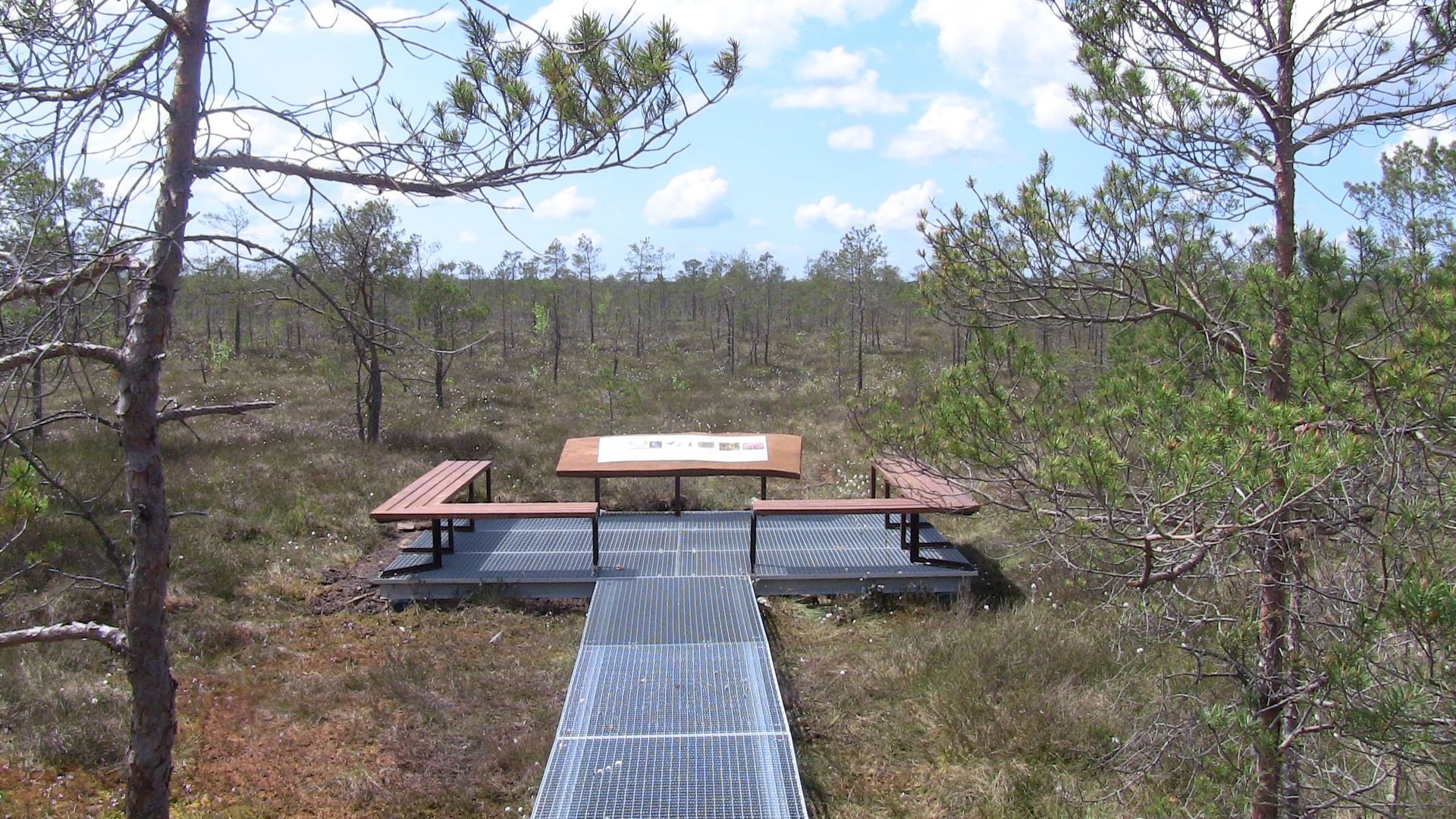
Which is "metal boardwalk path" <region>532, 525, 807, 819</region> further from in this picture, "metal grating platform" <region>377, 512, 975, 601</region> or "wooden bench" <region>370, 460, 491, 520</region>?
"wooden bench" <region>370, 460, 491, 520</region>

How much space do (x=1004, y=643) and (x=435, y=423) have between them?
38.7 ft

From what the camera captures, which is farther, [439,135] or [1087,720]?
[1087,720]

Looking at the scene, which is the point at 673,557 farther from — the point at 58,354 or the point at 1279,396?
the point at 58,354

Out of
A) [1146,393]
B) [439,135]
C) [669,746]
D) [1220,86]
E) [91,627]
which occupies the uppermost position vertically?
[1220,86]

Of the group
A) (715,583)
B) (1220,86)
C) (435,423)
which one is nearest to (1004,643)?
(715,583)

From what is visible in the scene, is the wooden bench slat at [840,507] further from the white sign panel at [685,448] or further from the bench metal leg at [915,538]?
the white sign panel at [685,448]

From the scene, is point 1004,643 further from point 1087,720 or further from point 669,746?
point 669,746

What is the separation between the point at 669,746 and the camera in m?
4.48

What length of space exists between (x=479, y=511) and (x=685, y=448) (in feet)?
7.37

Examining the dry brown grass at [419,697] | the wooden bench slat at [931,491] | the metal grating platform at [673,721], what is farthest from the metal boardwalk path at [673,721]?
the wooden bench slat at [931,491]

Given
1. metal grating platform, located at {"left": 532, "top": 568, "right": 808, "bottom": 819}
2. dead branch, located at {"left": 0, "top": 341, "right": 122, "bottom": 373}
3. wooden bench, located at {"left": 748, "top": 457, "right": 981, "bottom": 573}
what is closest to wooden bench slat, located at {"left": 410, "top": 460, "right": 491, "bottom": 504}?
metal grating platform, located at {"left": 532, "top": 568, "right": 808, "bottom": 819}

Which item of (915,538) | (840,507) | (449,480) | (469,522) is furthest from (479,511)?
(915,538)

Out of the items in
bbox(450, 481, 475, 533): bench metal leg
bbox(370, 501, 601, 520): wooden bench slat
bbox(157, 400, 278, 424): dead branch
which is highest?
bbox(157, 400, 278, 424): dead branch

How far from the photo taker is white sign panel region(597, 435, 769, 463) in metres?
8.76
